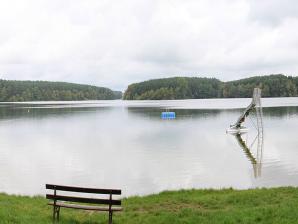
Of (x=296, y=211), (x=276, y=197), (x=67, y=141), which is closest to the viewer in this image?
(x=296, y=211)

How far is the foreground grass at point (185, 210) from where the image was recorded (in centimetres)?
1118

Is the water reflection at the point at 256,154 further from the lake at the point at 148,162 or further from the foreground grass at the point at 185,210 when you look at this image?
the foreground grass at the point at 185,210

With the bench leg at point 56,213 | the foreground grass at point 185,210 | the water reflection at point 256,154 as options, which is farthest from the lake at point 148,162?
the bench leg at point 56,213

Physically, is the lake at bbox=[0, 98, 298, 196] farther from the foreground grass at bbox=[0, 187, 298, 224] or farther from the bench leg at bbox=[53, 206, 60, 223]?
the bench leg at bbox=[53, 206, 60, 223]

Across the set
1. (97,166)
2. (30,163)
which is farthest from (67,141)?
(97,166)

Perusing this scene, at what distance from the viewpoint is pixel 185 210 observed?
40.8ft

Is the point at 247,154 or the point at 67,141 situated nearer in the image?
the point at 247,154

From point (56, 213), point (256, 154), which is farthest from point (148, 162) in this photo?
point (56, 213)

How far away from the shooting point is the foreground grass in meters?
11.2

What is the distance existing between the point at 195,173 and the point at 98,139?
22952 mm

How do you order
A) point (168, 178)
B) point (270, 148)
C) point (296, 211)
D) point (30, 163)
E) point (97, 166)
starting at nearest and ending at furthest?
point (296, 211), point (168, 178), point (97, 166), point (30, 163), point (270, 148)

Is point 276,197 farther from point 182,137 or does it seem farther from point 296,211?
point 182,137

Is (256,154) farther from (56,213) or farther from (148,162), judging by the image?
(56,213)

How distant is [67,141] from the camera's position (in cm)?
4450
